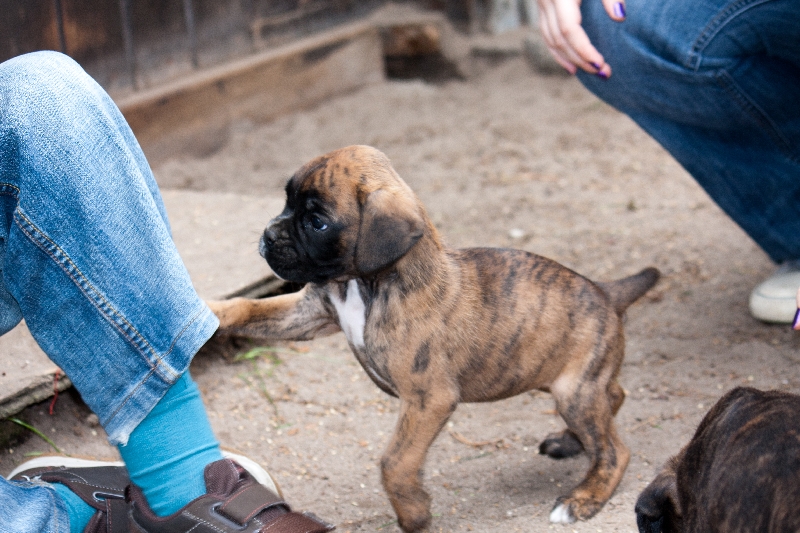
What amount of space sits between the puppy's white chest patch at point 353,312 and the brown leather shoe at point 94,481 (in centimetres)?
Answer: 75

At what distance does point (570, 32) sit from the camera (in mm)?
3102

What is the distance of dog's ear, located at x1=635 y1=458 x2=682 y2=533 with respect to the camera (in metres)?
1.98

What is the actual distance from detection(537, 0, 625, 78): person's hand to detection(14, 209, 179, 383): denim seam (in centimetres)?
183

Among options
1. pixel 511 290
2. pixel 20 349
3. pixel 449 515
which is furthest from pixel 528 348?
pixel 20 349

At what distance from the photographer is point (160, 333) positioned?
212 centimetres

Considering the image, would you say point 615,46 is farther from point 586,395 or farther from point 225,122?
point 225,122

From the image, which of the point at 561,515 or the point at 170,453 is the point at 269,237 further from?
the point at 561,515

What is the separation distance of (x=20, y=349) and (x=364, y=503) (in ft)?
4.33

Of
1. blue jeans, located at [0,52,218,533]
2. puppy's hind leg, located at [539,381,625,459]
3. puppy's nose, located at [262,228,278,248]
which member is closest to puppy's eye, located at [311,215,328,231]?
puppy's nose, located at [262,228,278,248]

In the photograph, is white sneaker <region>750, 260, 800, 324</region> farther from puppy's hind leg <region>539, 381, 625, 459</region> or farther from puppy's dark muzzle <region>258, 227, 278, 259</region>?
puppy's dark muzzle <region>258, 227, 278, 259</region>

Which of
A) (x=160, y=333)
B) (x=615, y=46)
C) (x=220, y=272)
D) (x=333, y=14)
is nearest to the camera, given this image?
(x=160, y=333)

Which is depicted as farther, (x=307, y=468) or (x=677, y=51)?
(x=677, y=51)

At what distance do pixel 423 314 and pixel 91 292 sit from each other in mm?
922

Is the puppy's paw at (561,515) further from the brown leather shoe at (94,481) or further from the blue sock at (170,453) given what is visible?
the brown leather shoe at (94,481)
